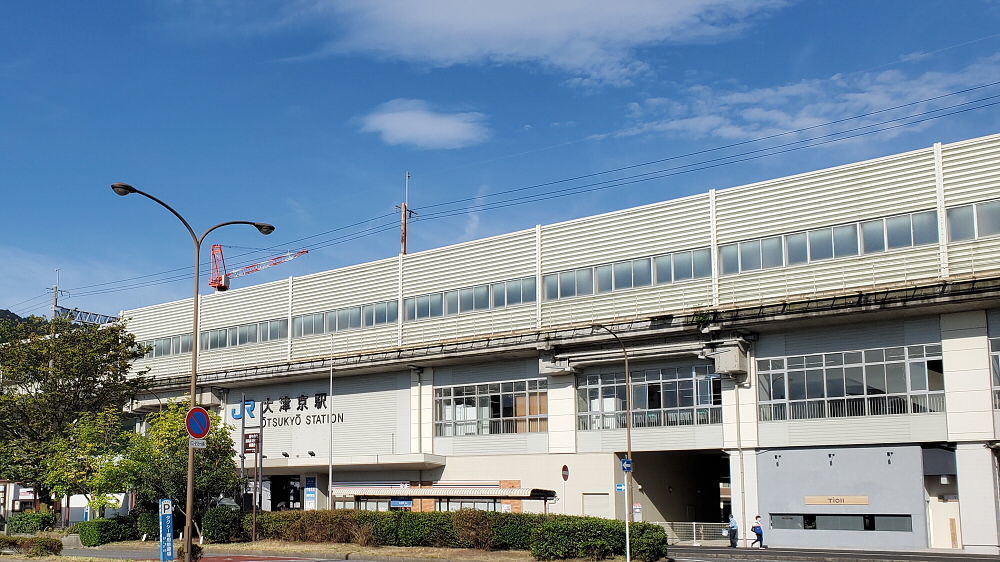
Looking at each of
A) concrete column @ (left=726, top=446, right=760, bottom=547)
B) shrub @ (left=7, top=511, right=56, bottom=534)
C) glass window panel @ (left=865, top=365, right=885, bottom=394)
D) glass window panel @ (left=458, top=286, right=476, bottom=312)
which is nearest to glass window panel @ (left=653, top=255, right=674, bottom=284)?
concrete column @ (left=726, top=446, right=760, bottom=547)

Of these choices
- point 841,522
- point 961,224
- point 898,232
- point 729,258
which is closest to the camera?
point 961,224

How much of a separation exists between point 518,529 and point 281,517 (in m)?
13.1

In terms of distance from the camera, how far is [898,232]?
3909 cm

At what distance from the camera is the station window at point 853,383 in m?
38.3

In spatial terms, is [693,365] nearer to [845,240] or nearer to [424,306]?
[845,240]

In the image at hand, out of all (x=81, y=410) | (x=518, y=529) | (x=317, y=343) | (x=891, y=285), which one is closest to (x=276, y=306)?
(x=317, y=343)

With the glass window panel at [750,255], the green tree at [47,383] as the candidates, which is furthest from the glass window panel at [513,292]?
the green tree at [47,383]

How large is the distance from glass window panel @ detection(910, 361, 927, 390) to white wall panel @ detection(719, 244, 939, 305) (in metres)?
3.35

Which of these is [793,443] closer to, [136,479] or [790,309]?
[790,309]

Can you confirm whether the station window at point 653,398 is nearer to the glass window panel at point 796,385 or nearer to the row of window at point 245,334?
the glass window panel at point 796,385

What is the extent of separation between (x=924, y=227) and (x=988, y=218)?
2.33 m

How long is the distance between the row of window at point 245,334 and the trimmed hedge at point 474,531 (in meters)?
20.4

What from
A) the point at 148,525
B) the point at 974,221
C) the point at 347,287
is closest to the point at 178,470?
the point at 148,525

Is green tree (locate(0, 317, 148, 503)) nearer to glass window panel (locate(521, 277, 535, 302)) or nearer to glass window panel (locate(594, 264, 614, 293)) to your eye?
glass window panel (locate(521, 277, 535, 302))
